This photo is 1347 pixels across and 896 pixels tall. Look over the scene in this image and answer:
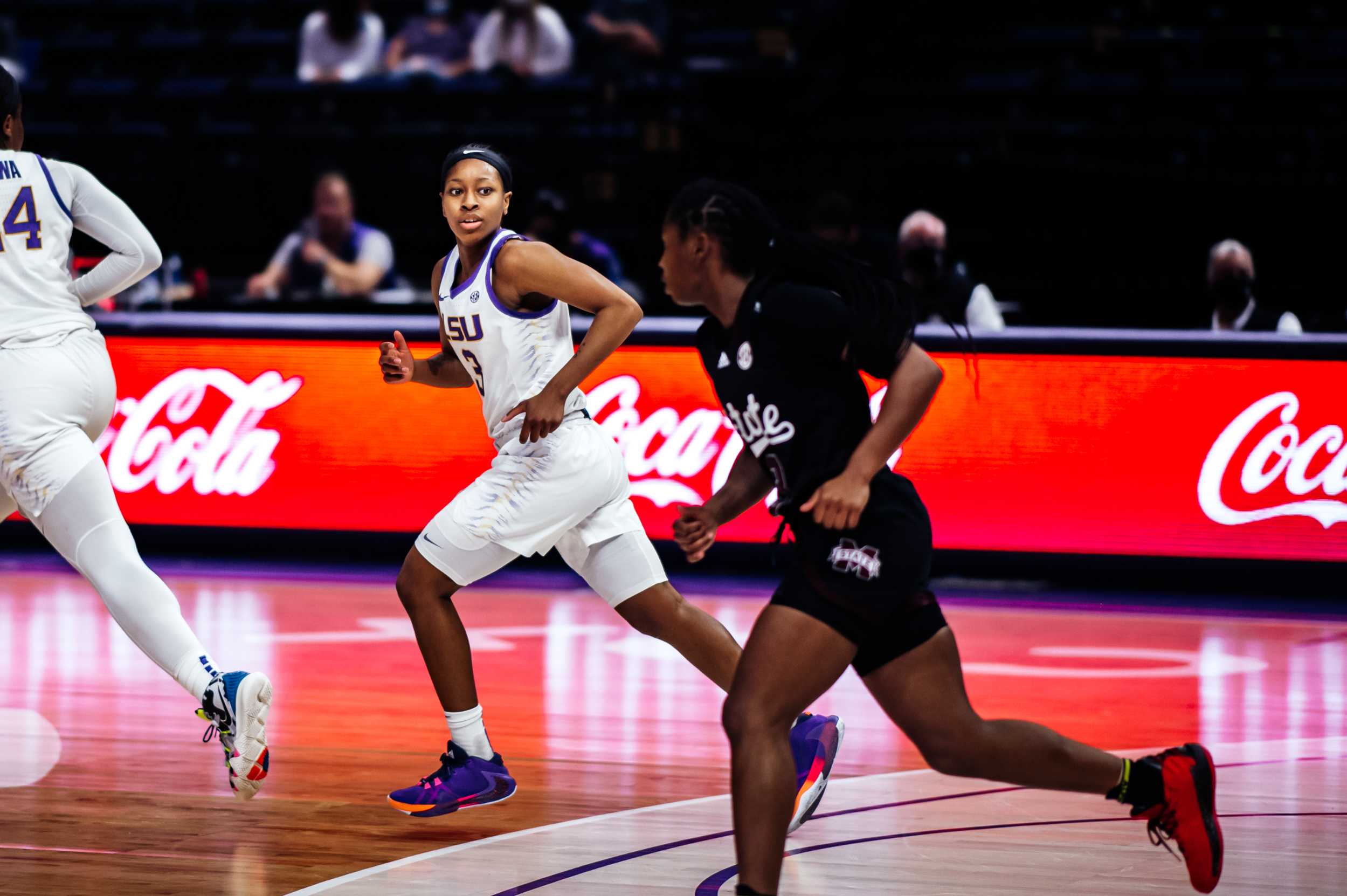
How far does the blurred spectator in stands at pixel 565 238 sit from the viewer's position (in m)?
9.95

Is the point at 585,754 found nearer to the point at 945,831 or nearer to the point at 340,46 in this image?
the point at 945,831

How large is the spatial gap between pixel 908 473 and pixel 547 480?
13.6 ft

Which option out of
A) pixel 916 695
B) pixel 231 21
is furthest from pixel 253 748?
pixel 231 21

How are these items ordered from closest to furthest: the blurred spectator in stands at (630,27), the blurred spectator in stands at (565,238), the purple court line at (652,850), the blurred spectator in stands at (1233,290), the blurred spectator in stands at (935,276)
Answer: the purple court line at (652,850)
the blurred spectator in stands at (935,276)
the blurred spectator in stands at (1233,290)
the blurred spectator in stands at (565,238)
the blurred spectator in stands at (630,27)

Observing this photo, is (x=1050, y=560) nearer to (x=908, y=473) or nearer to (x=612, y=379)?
(x=908, y=473)

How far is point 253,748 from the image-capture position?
15.4 ft

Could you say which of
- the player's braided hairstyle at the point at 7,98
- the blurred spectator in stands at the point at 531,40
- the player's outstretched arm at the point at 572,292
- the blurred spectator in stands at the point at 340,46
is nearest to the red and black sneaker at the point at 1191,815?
the player's outstretched arm at the point at 572,292

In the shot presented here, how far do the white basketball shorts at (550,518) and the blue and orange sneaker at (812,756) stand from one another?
0.56 metres

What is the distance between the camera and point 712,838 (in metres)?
4.63

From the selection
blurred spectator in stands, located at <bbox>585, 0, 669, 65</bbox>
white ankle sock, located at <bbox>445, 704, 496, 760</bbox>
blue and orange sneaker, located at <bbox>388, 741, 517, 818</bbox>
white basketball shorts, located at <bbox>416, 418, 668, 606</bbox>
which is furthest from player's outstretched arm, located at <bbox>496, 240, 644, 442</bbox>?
blurred spectator in stands, located at <bbox>585, 0, 669, 65</bbox>

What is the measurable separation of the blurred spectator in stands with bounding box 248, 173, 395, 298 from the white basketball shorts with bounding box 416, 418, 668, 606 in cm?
630

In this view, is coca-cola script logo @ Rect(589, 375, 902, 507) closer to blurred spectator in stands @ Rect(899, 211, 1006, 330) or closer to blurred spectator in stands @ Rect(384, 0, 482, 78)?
blurred spectator in stands @ Rect(899, 211, 1006, 330)

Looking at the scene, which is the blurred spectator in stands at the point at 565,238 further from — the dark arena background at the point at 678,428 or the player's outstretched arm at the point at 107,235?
the player's outstretched arm at the point at 107,235

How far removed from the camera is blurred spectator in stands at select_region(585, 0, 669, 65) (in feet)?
42.9
